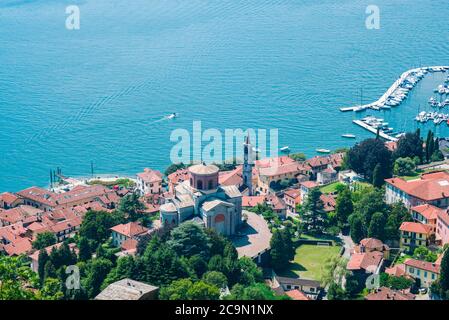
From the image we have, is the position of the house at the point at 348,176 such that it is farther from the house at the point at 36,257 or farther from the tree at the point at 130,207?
the house at the point at 36,257

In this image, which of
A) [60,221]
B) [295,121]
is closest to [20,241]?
[60,221]

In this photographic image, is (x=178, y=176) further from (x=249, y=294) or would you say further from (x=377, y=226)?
(x=249, y=294)

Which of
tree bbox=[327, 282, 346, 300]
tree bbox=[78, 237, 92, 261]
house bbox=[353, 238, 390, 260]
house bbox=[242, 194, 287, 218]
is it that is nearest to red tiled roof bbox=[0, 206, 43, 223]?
tree bbox=[78, 237, 92, 261]

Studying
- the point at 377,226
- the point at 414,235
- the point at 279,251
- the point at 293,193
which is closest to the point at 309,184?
the point at 293,193

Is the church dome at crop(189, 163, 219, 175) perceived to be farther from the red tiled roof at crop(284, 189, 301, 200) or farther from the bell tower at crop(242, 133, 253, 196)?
the red tiled roof at crop(284, 189, 301, 200)

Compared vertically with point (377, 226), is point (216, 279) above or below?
below

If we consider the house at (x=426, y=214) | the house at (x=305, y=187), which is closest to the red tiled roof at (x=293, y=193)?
the house at (x=305, y=187)
